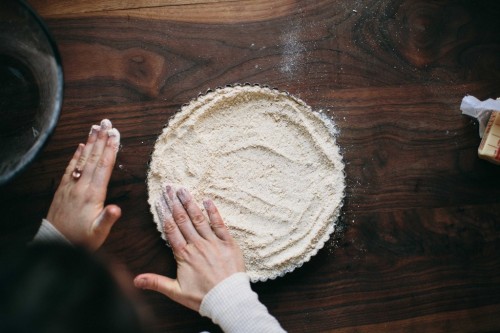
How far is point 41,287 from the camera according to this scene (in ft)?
1.70

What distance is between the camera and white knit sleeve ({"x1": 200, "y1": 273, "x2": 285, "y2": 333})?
0.76m

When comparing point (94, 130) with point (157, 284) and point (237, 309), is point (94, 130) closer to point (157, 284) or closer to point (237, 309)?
point (157, 284)

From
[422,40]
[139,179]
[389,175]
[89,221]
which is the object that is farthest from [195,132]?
[422,40]

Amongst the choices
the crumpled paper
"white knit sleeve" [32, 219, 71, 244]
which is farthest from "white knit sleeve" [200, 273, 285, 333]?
the crumpled paper

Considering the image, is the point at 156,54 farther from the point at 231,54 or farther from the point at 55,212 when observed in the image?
the point at 55,212

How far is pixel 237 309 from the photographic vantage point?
767 millimetres

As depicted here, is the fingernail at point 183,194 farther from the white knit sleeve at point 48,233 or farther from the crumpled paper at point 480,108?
the crumpled paper at point 480,108

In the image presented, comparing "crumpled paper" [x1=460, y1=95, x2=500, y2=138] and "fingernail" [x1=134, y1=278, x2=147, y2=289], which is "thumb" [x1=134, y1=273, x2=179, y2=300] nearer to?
"fingernail" [x1=134, y1=278, x2=147, y2=289]

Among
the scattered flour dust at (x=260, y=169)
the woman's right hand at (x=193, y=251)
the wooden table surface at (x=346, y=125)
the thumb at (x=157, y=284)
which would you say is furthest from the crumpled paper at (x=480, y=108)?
the thumb at (x=157, y=284)

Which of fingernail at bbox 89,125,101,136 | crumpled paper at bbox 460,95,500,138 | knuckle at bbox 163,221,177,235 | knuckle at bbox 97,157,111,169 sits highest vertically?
fingernail at bbox 89,125,101,136

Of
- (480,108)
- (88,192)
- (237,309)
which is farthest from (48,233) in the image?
(480,108)

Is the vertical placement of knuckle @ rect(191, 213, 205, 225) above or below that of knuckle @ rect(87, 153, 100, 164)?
below

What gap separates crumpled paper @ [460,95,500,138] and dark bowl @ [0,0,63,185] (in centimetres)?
74

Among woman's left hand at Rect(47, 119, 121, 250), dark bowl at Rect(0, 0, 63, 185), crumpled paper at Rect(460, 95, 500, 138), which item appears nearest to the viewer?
dark bowl at Rect(0, 0, 63, 185)
